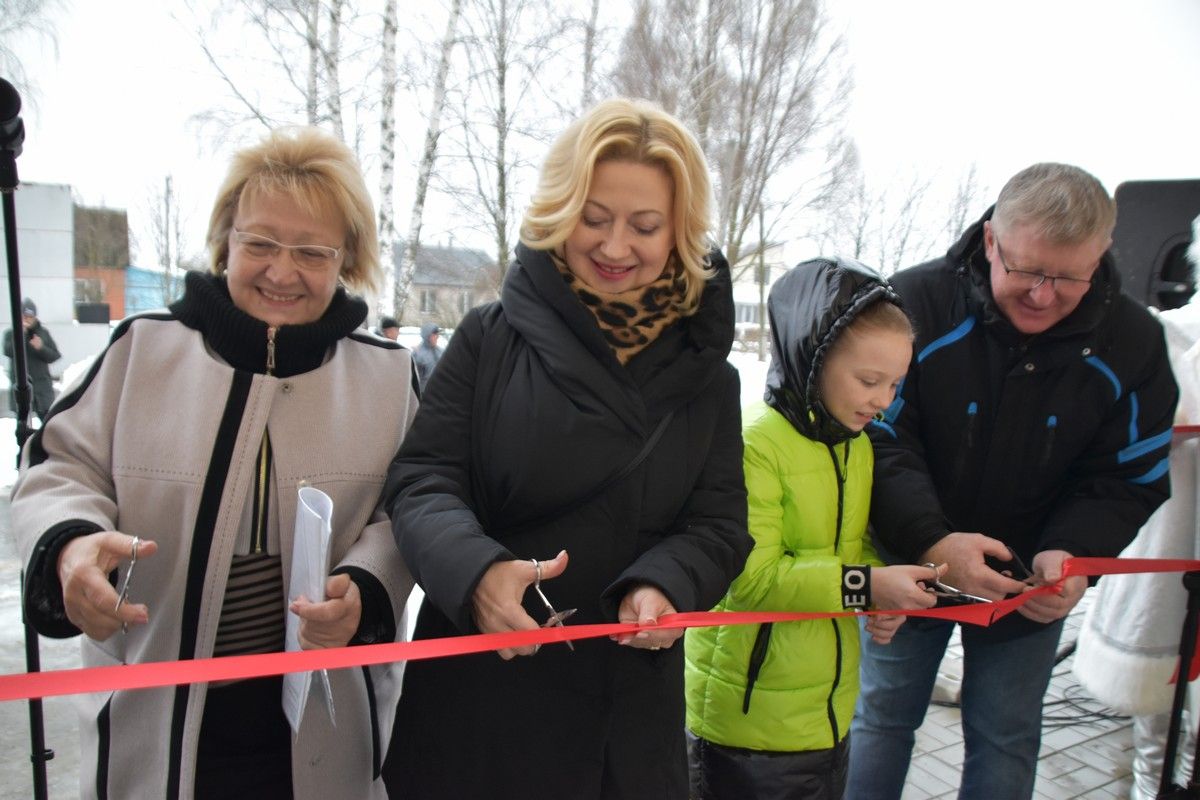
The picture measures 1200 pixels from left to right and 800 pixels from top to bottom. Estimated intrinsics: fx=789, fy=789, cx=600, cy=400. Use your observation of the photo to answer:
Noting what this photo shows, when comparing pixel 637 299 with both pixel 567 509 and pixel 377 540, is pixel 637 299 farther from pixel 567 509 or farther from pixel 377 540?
pixel 377 540

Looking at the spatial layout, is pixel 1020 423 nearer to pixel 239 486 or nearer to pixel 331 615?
pixel 331 615

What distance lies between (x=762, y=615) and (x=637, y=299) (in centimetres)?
88

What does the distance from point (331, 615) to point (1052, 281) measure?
2.02 meters

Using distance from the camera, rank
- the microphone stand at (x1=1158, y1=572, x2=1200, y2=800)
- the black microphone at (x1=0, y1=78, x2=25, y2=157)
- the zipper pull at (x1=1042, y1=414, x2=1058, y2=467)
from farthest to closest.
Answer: the microphone stand at (x1=1158, y1=572, x2=1200, y2=800) < the zipper pull at (x1=1042, y1=414, x2=1058, y2=467) < the black microphone at (x1=0, y1=78, x2=25, y2=157)

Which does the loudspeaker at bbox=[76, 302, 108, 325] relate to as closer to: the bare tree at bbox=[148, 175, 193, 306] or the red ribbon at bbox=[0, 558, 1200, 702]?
the bare tree at bbox=[148, 175, 193, 306]

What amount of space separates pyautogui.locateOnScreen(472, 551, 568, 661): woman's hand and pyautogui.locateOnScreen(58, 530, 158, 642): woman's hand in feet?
1.78

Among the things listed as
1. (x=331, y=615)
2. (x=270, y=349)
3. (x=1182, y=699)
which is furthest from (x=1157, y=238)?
(x=331, y=615)

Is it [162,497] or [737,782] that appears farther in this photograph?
[737,782]

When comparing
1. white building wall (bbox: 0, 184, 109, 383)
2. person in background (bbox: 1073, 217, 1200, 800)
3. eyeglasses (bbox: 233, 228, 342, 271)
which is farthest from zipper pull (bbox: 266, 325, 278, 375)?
white building wall (bbox: 0, 184, 109, 383)

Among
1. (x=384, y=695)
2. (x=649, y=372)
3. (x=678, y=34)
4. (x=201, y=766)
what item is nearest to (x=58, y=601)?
(x=201, y=766)

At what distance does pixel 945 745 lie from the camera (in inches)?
151

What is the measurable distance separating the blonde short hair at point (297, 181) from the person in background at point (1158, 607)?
9.70ft

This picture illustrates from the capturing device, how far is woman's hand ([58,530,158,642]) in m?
1.30

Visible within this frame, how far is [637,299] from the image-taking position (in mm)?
1665
